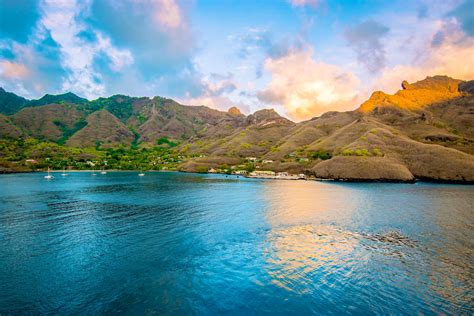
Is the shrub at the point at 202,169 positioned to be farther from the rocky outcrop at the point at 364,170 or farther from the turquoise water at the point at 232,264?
the turquoise water at the point at 232,264

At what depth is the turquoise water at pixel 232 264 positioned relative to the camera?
17000mm

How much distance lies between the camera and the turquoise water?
17000mm

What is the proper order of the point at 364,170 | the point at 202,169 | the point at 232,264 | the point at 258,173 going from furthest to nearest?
the point at 202,169 → the point at 258,173 → the point at 364,170 → the point at 232,264

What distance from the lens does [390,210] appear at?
4988cm

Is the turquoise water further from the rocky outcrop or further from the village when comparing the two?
the village

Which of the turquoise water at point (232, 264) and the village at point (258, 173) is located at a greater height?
the village at point (258, 173)

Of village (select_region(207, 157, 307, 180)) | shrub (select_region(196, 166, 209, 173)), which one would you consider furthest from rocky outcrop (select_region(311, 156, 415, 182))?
shrub (select_region(196, 166, 209, 173))

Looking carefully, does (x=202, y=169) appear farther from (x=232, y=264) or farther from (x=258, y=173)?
(x=232, y=264)

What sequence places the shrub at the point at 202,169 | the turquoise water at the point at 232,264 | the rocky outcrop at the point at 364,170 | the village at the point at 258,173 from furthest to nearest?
1. the shrub at the point at 202,169
2. the village at the point at 258,173
3. the rocky outcrop at the point at 364,170
4. the turquoise water at the point at 232,264

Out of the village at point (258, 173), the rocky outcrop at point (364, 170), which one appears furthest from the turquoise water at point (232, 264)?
the village at point (258, 173)

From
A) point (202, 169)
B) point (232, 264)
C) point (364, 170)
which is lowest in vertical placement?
point (232, 264)

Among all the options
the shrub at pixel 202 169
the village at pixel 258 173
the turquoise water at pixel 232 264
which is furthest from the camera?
the shrub at pixel 202 169

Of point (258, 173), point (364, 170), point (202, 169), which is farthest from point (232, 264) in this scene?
point (202, 169)

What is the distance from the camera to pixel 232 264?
23.4 m
